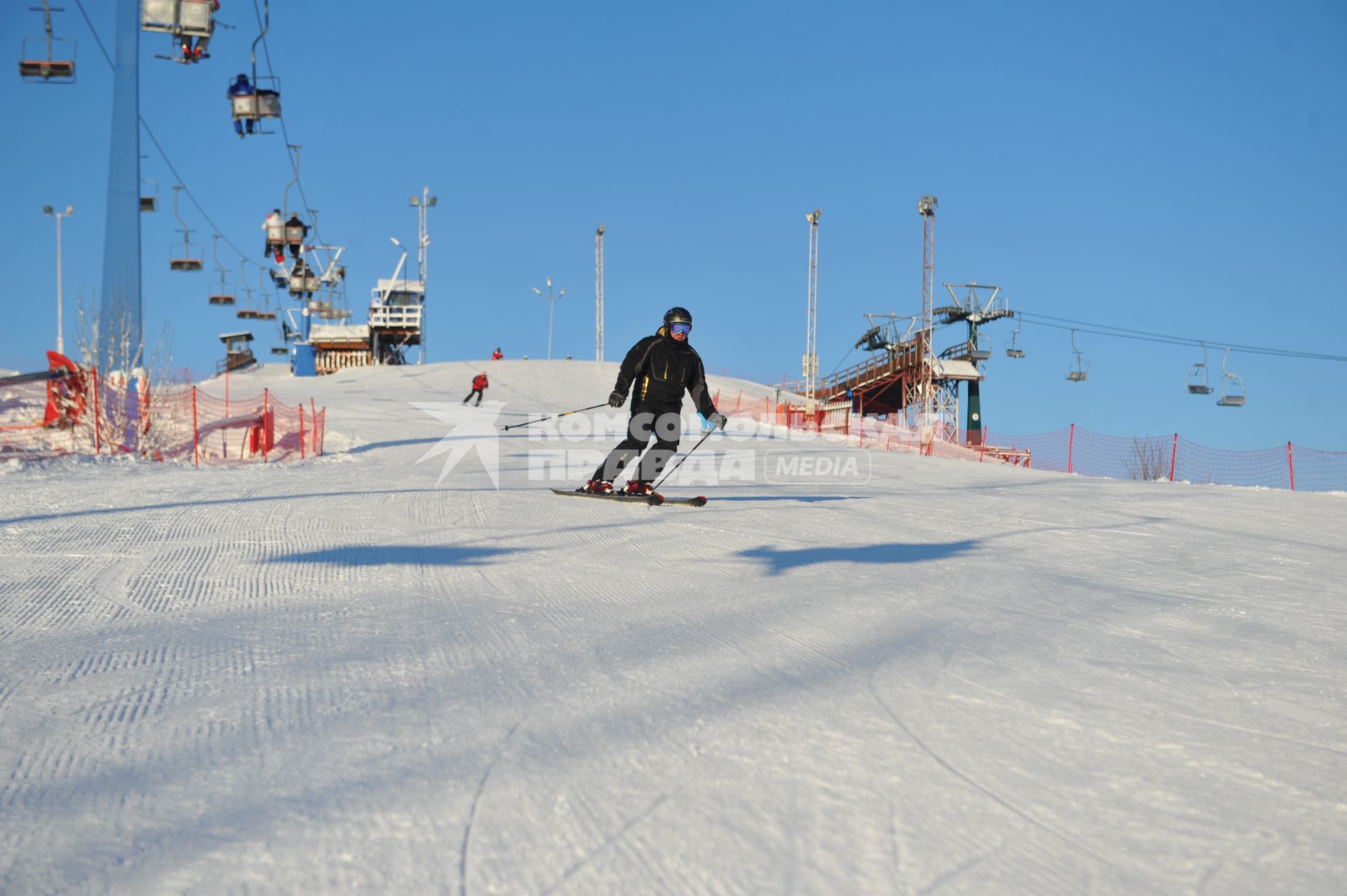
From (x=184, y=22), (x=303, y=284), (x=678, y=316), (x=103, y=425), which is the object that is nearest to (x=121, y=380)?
(x=103, y=425)

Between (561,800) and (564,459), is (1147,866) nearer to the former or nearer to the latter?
(561,800)

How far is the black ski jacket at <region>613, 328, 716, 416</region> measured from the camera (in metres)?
8.63

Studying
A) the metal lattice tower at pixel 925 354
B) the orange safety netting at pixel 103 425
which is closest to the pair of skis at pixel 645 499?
the orange safety netting at pixel 103 425

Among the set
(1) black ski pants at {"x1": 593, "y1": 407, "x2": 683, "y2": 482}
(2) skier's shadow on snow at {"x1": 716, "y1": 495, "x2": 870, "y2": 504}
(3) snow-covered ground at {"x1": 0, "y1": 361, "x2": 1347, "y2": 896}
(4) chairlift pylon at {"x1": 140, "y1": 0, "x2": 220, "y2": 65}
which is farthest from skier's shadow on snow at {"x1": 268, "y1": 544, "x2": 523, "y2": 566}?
(4) chairlift pylon at {"x1": 140, "y1": 0, "x2": 220, "y2": 65}

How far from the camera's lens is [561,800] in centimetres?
221

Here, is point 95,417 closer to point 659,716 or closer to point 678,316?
point 678,316

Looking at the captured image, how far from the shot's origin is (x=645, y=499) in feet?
28.9

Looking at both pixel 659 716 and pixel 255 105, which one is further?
pixel 255 105

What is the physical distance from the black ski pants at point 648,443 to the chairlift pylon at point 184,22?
13301 mm

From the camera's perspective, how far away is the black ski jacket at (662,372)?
28.3 feet

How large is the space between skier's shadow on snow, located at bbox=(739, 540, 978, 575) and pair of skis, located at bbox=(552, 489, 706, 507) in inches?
98.3

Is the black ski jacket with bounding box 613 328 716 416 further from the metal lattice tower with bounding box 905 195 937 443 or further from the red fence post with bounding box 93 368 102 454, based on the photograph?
the metal lattice tower with bounding box 905 195 937 443

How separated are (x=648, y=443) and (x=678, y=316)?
135 cm

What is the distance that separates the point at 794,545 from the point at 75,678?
4.38 meters
